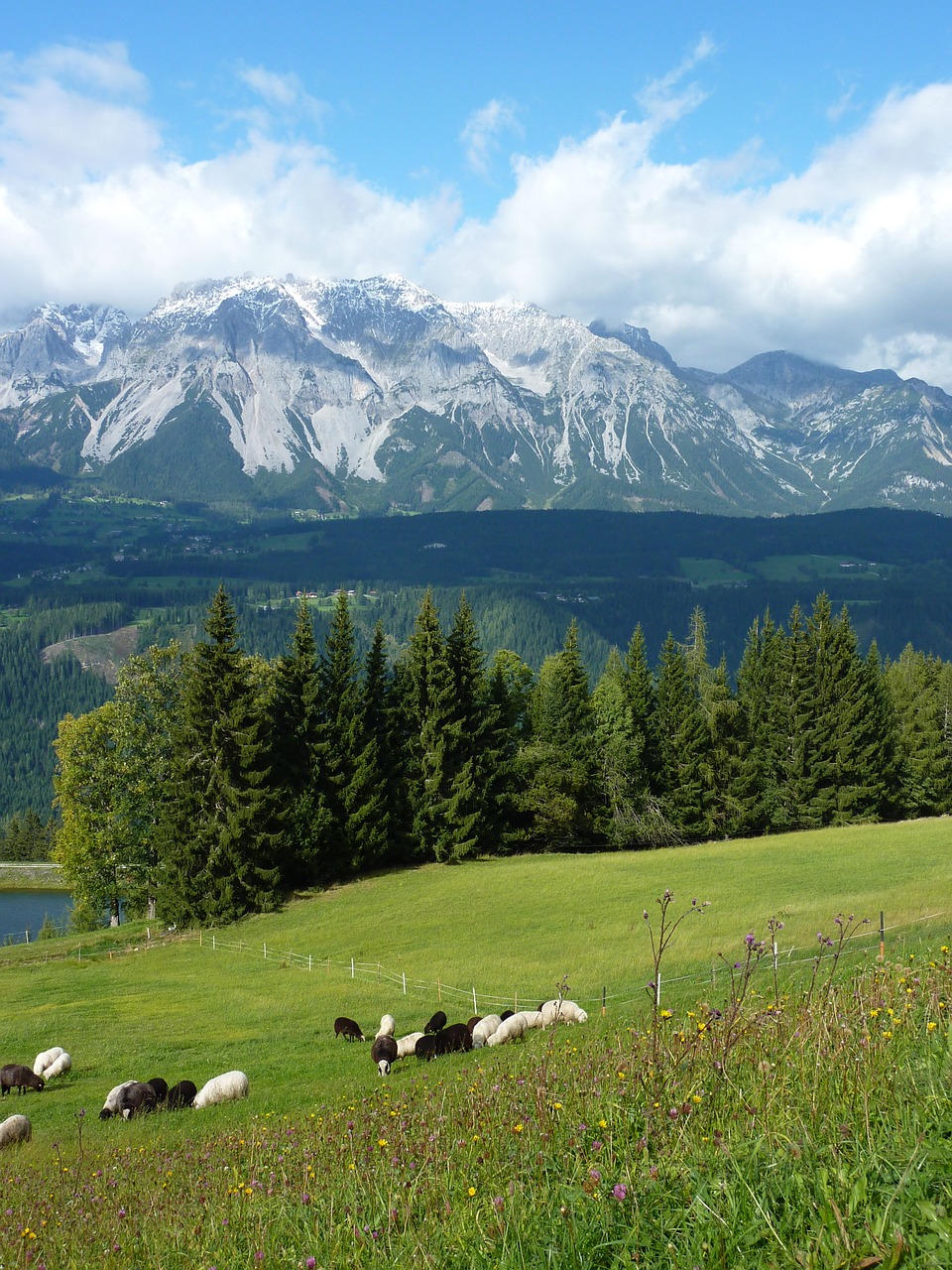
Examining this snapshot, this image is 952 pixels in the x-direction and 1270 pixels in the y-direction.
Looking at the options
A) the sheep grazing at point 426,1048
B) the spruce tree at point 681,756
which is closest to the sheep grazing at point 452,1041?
the sheep grazing at point 426,1048

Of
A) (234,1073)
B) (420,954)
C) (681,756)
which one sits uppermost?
(234,1073)

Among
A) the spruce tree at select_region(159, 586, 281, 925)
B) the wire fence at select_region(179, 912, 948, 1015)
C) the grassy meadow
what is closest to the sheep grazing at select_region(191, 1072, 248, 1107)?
the grassy meadow

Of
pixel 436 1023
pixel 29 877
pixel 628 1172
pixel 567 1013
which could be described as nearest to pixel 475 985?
pixel 436 1023

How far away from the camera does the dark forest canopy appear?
153ft

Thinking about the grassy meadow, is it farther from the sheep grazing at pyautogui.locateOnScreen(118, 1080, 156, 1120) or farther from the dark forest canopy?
the dark forest canopy

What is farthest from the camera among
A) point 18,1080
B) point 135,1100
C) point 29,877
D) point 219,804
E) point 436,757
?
point 29,877

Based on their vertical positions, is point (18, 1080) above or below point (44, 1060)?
above

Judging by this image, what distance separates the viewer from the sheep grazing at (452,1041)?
19203 mm

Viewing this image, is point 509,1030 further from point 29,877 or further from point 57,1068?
point 29,877

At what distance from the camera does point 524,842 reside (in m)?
59.1

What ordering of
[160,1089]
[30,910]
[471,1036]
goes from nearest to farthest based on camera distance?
[160,1089] → [471,1036] → [30,910]

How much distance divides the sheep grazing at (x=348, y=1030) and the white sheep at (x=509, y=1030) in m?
5.06

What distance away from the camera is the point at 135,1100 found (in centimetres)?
1755

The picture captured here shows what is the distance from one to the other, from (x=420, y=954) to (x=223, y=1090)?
55.1 ft
